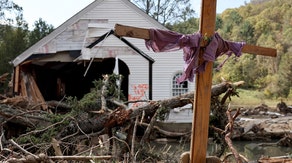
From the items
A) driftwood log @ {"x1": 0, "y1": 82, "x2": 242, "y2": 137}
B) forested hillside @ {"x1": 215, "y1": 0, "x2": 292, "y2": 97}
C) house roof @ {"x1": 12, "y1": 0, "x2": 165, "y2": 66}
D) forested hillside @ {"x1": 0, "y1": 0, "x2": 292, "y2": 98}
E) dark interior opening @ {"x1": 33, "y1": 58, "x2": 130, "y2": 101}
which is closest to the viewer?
driftwood log @ {"x1": 0, "y1": 82, "x2": 242, "y2": 137}

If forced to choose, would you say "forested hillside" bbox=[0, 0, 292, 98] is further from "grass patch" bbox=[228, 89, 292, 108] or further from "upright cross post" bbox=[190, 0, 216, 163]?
"upright cross post" bbox=[190, 0, 216, 163]

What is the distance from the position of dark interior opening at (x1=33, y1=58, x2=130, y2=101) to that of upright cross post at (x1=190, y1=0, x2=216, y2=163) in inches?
569

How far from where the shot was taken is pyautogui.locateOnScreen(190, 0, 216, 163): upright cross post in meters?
3.21

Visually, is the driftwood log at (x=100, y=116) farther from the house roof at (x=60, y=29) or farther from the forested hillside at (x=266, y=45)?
the forested hillside at (x=266, y=45)

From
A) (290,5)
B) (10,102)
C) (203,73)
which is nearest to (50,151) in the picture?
(10,102)

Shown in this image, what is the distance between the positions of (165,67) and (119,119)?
11.9 m

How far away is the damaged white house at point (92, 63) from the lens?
16125 mm

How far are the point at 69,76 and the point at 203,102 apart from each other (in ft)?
60.2

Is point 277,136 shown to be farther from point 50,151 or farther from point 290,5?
point 290,5

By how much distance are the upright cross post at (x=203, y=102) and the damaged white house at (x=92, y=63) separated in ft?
38.1

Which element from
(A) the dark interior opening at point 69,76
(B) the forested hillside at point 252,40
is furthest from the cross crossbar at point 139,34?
(B) the forested hillside at point 252,40

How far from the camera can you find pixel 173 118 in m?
18.5

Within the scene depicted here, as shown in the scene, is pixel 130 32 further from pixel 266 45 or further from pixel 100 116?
pixel 266 45

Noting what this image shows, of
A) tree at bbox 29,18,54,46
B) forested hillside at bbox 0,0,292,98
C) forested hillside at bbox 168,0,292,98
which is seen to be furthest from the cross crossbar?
forested hillside at bbox 168,0,292,98
